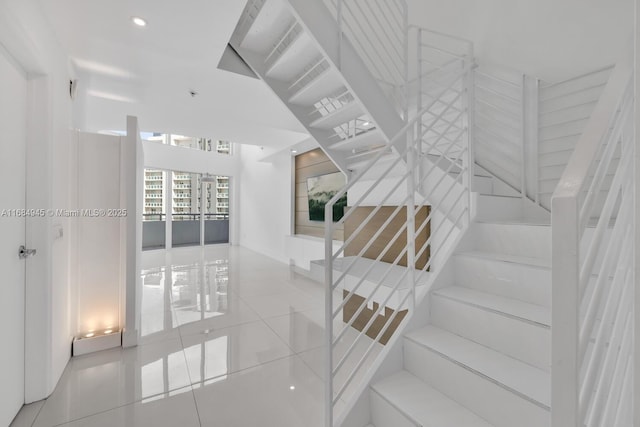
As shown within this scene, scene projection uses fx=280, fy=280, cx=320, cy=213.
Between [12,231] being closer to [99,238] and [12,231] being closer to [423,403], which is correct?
[99,238]

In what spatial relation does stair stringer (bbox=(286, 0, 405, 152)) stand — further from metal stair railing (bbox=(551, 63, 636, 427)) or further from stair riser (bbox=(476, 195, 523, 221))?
metal stair railing (bbox=(551, 63, 636, 427))

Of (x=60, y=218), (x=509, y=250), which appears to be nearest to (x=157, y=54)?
(x=60, y=218)

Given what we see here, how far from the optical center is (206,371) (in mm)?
2211

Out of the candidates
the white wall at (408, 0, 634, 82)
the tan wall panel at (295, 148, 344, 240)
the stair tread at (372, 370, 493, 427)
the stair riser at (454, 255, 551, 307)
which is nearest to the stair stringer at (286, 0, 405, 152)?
the stair riser at (454, 255, 551, 307)

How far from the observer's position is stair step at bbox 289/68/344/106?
226cm

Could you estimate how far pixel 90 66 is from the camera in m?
2.74

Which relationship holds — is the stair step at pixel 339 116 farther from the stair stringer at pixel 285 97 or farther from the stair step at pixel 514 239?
the stair step at pixel 514 239

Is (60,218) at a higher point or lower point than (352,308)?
higher

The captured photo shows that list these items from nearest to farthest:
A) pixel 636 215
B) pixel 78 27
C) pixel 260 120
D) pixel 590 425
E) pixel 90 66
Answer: pixel 590 425 → pixel 636 215 → pixel 78 27 → pixel 90 66 → pixel 260 120

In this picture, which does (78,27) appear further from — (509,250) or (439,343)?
(509,250)

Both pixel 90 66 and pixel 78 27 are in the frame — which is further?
pixel 90 66

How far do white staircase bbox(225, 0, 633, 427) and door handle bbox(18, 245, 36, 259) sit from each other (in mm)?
1938

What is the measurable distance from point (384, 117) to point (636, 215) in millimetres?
1664

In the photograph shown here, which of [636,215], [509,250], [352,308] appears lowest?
[352,308]
